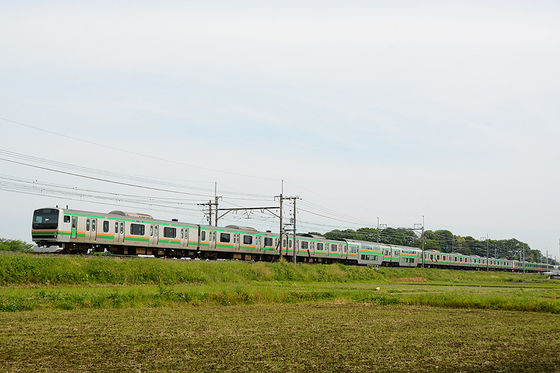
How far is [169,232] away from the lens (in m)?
38.9

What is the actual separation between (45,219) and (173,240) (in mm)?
10204

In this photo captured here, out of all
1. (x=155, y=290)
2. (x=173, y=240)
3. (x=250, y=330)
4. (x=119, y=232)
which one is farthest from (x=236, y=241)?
(x=250, y=330)

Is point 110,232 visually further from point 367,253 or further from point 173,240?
point 367,253

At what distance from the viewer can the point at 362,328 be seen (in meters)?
15.6

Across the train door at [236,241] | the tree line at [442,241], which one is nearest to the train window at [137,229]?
the train door at [236,241]

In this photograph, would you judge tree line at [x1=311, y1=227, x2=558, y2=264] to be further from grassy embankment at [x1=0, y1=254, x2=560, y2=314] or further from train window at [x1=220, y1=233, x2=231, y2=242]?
grassy embankment at [x1=0, y1=254, x2=560, y2=314]

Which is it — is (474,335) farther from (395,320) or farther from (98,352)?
(98,352)

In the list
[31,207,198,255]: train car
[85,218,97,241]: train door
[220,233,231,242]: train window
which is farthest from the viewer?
[220,233,231,242]: train window

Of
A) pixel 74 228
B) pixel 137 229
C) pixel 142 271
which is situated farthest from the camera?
pixel 137 229

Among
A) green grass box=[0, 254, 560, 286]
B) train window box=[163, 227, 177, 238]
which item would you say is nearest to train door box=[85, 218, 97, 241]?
green grass box=[0, 254, 560, 286]

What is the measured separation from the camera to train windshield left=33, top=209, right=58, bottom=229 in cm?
3127

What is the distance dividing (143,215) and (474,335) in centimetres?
2819

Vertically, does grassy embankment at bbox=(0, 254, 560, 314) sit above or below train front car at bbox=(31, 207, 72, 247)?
below

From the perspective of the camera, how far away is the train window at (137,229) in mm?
35781
